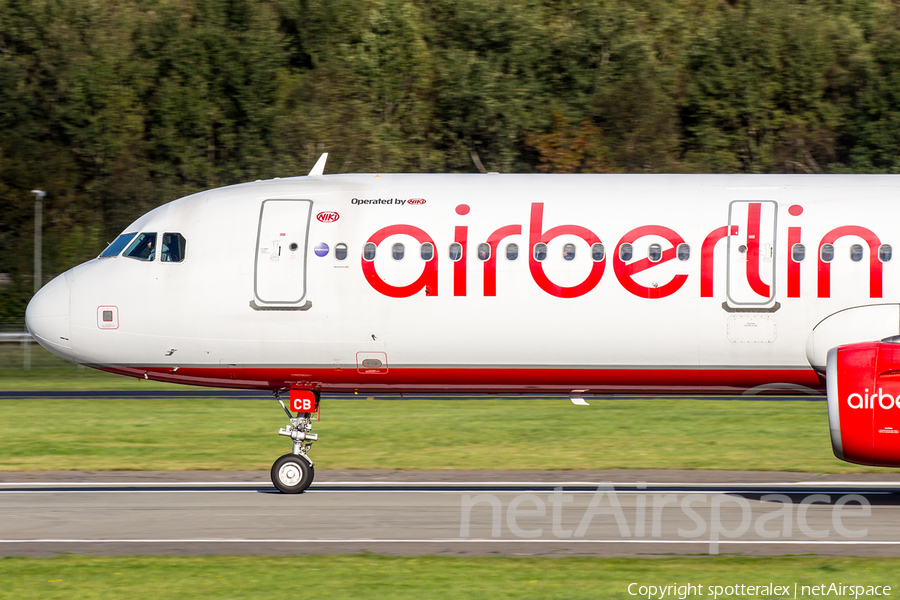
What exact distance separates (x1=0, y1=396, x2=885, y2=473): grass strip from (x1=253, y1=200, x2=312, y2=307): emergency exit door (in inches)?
172

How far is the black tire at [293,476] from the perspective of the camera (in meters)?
16.8

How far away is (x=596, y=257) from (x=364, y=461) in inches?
257

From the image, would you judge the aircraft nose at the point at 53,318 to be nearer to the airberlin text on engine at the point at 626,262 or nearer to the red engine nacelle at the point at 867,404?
the airberlin text on engine at the point at 626,262

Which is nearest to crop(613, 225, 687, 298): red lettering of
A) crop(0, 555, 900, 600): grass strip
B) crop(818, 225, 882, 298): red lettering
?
crop(818, 225, 882, 298): red lettering

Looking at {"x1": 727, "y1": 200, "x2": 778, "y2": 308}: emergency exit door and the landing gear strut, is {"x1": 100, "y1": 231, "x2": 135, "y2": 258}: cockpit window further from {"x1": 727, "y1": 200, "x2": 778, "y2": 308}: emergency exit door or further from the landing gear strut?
{"x1": 727, "y1": 200, "x2": 778, "y2": 308}: emergency exit door

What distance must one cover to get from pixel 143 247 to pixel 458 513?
5.99m

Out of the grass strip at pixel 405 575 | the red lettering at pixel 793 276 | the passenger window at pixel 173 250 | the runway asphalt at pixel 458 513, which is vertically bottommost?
the runway asphalt at pixel 458 513

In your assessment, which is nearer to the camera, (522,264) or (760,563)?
(760,563)

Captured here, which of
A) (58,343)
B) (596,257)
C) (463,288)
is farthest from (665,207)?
(58,343)

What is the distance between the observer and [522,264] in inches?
641

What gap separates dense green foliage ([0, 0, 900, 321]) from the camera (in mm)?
64062

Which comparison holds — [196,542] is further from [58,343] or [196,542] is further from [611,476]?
[611,476]
